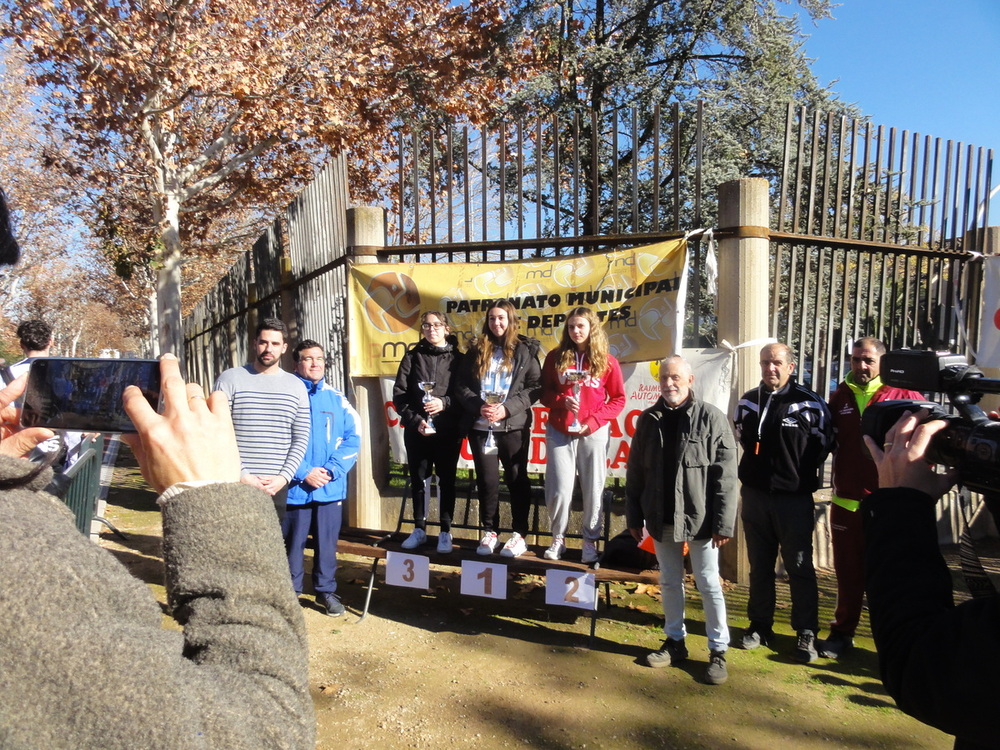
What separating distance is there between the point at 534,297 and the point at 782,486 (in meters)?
2.36

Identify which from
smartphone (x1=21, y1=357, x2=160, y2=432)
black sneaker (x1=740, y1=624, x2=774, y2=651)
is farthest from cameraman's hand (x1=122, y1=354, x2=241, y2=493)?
black sneaker (x1=740, y1=624, x2=774, y2=651)

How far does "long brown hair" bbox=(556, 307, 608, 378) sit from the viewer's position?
476 centimetres

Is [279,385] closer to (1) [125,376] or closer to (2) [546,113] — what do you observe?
(1) [125,376]

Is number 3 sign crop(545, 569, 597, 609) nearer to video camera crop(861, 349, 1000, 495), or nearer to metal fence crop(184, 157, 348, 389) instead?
metal fence crop(184, 157, 348, 389)

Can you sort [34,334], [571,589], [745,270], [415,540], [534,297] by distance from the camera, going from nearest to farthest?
[571,589] → [745,270] → [415,540] → [34,334] → [534,297]

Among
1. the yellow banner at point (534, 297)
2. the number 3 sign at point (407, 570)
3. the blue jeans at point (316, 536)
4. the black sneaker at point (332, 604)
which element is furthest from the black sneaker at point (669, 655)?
the blue jeans at point (316, 536)

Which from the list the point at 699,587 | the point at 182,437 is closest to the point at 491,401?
the point at 699,587

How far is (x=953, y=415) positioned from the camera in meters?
1.45

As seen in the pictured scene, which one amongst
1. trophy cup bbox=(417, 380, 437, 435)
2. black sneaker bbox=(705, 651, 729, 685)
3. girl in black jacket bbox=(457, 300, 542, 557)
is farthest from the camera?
trophy cup bbox=(417, 380, 437, 435)

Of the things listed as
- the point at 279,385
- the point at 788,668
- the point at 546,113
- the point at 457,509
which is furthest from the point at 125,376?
the point at 546,113

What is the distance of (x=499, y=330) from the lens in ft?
16.2

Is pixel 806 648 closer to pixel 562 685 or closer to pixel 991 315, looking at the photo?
pixel 562 685

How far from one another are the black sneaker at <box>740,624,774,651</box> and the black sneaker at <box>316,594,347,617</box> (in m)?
2.77

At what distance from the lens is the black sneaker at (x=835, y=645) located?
14.0 ft
